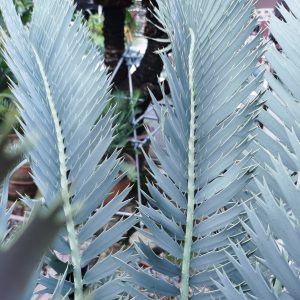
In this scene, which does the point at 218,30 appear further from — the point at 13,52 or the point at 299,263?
the point at 299,263

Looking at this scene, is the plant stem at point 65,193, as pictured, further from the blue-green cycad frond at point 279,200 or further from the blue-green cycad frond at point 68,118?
the blue-green cycad frond at point 279,200

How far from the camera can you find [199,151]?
76cm

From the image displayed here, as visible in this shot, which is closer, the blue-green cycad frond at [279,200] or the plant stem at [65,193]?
the blue-green cycad frond at [279,200]

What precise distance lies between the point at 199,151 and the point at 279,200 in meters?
0.14

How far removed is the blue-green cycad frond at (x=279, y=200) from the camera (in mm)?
508

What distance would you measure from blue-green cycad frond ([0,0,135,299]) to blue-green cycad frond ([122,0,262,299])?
80 millimetres

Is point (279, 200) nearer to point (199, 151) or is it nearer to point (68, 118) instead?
point (199, 151)

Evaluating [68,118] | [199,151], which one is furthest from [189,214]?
[68,118]

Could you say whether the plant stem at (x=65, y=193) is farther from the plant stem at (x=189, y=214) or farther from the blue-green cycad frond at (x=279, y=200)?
the blue-green cycad frond at (x=279, y=200)

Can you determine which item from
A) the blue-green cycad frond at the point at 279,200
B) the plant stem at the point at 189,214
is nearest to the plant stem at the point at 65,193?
the plant stem at the point at 189,214

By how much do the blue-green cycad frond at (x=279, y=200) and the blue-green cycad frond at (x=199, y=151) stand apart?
1.8 inches

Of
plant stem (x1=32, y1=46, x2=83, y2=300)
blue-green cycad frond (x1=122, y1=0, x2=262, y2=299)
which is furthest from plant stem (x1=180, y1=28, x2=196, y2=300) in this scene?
plant stem (x1=32, y1=46, x2=83, y2=300)

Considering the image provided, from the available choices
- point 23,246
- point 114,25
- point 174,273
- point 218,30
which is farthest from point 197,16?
point 114,25

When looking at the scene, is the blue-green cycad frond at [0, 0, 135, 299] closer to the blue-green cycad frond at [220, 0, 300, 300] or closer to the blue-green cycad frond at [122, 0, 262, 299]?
the blue-green cycad frond at [122, 0, 262, 299]
